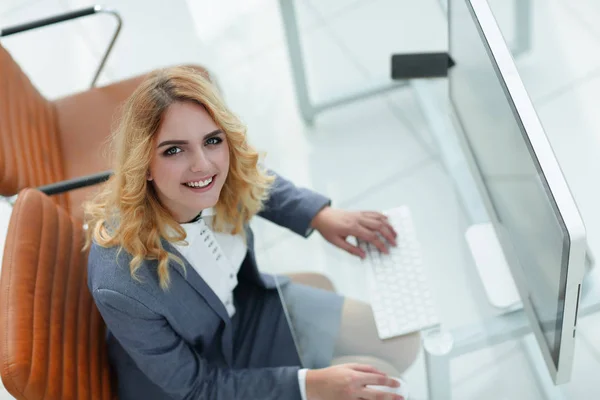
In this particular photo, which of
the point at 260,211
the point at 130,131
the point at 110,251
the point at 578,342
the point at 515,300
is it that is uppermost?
the point at 130,131

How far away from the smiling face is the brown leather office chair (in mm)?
620

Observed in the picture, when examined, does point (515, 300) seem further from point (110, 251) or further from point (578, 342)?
point (110, 251)

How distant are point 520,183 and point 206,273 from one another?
0.65 meters

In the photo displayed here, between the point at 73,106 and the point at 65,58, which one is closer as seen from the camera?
the point at 73,106

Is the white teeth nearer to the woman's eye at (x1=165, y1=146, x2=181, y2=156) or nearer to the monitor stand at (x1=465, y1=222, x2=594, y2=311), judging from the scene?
the woman's eye at (x1=165, y1=146, x2=181, y2=156)

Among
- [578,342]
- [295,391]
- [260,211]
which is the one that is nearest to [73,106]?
[260,211]

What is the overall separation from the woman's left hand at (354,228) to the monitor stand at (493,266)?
185 millimetres

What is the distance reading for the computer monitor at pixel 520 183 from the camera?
43.3 inches

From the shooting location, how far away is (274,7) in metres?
3.12

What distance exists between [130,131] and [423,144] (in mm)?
1071

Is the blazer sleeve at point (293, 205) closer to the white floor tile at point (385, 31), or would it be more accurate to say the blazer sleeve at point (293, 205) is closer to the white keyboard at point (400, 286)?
the white keyboard at point (400, 286)

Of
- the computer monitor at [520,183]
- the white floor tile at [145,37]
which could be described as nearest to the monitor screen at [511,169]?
the computer monitor at [520,183]

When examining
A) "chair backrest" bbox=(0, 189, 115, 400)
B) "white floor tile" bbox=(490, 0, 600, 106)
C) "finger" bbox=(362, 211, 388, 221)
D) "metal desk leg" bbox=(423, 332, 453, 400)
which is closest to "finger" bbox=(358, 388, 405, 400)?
"metal desk leg" bbox=(423, 332, 453, 400)

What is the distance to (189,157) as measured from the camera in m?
1.31
